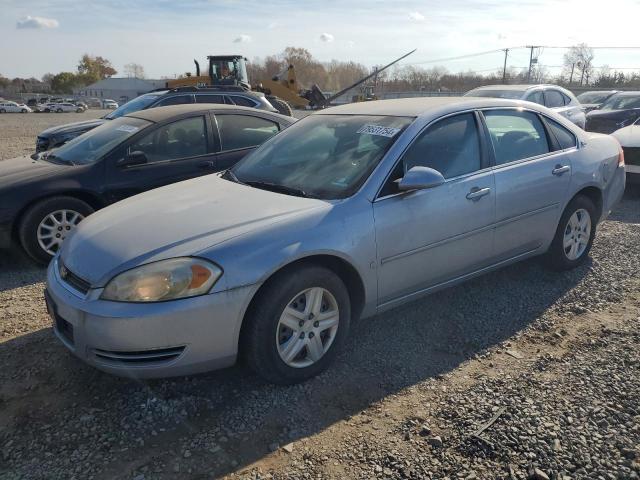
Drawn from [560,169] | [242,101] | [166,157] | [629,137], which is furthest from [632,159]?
[242,101]

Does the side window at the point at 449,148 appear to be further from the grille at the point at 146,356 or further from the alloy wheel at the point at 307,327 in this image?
the grille at the point at 146,356

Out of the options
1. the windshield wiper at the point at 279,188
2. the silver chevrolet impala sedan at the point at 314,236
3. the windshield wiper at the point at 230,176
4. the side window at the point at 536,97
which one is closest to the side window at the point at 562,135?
the silver chevrolet impala sedan at the point at 314,236

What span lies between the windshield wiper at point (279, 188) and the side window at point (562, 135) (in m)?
2.50

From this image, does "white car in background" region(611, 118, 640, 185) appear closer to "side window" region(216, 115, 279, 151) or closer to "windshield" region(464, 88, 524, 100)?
"windshield" region(464, 88, 524, 100)

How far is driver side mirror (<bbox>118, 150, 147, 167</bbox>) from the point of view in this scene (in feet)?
18.0

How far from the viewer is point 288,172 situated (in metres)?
3.78

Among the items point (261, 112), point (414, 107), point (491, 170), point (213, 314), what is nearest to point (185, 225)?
point (213, 314)

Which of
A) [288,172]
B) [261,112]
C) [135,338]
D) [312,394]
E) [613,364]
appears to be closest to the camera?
[135,338]

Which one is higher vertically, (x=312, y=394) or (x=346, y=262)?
(x=346, y=262)

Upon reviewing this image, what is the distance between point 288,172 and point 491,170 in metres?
1.52

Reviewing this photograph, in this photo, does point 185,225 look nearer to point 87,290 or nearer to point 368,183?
point 87,290

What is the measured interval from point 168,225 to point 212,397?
1026 millimetres

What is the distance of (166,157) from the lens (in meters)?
5.75

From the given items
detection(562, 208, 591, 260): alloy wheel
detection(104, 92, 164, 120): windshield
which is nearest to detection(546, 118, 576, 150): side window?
detection(562, 208, 591, 260): alloy wheel
